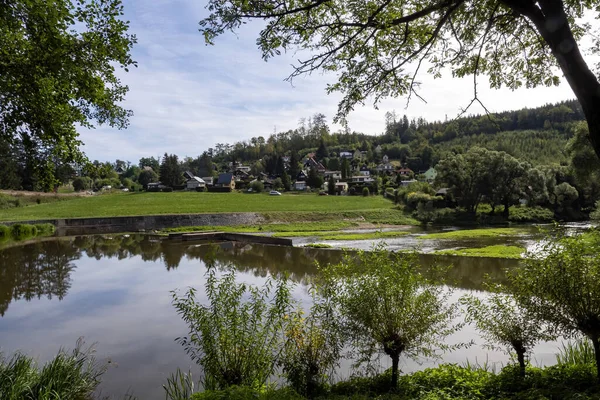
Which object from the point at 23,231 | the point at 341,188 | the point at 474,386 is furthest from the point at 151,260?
the point at 341,188

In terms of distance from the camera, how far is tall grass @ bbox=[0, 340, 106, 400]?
5.59 meters

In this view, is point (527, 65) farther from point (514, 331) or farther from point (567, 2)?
point (514, 331)

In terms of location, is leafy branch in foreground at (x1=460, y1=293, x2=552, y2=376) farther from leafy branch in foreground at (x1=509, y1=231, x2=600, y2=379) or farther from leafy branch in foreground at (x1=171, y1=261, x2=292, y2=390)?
leafy branch in foreground at (x1=171, y1=261, x2=292, y2=390)

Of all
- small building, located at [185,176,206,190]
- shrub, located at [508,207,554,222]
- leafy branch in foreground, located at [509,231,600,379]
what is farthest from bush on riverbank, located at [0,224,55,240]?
shrub, located at [508,207,554,222]

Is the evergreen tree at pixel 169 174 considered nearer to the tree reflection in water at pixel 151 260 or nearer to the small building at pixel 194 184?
the small building at pixel 194 184

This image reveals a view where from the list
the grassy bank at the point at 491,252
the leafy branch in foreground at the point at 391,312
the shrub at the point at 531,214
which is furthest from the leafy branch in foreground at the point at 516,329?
the shrub at the point at 531,214

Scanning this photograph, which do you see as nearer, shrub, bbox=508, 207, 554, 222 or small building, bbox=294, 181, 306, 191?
shrub, bbox=508, 207, 554, 222

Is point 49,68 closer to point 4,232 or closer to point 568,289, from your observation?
point 568,289

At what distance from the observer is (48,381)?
6070mm

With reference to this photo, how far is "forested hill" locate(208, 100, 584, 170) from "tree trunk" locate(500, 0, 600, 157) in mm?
Answer: 82829

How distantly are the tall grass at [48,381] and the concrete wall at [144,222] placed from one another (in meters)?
33.9

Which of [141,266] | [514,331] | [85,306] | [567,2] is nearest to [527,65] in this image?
[567,2]

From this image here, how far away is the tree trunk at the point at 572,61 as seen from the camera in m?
3.89

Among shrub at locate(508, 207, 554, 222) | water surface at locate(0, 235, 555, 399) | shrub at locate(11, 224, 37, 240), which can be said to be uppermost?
shrub at locate(11, 224, 37, 240)
